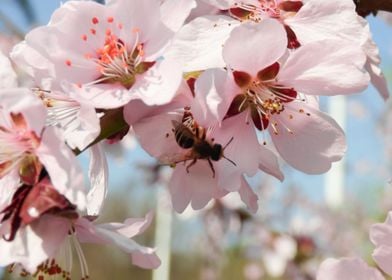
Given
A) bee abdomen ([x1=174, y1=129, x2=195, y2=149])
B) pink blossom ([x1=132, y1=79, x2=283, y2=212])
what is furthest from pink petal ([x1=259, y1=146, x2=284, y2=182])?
bee abdomen ([x1=174, y1=129, x2=195, y2=149])

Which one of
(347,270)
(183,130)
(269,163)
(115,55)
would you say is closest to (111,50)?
(115,55)

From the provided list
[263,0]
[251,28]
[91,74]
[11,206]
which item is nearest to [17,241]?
[11,206]

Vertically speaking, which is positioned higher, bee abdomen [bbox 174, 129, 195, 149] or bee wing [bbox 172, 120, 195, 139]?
bee wing [bbox 172, 120, 195, 139]

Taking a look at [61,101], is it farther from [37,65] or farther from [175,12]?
[175,12]

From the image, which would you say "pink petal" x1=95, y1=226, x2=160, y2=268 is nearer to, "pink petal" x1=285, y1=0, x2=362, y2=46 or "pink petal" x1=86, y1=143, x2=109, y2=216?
"pink petal" x1=86, y1=143, x2=109, y2=216

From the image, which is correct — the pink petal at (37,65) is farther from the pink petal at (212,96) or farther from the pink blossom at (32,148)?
the pink petal at (212,96)

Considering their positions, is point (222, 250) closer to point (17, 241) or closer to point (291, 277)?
point (291, 277)

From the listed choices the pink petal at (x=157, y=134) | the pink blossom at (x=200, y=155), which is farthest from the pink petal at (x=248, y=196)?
the pink petal at (x=157, y=134)
